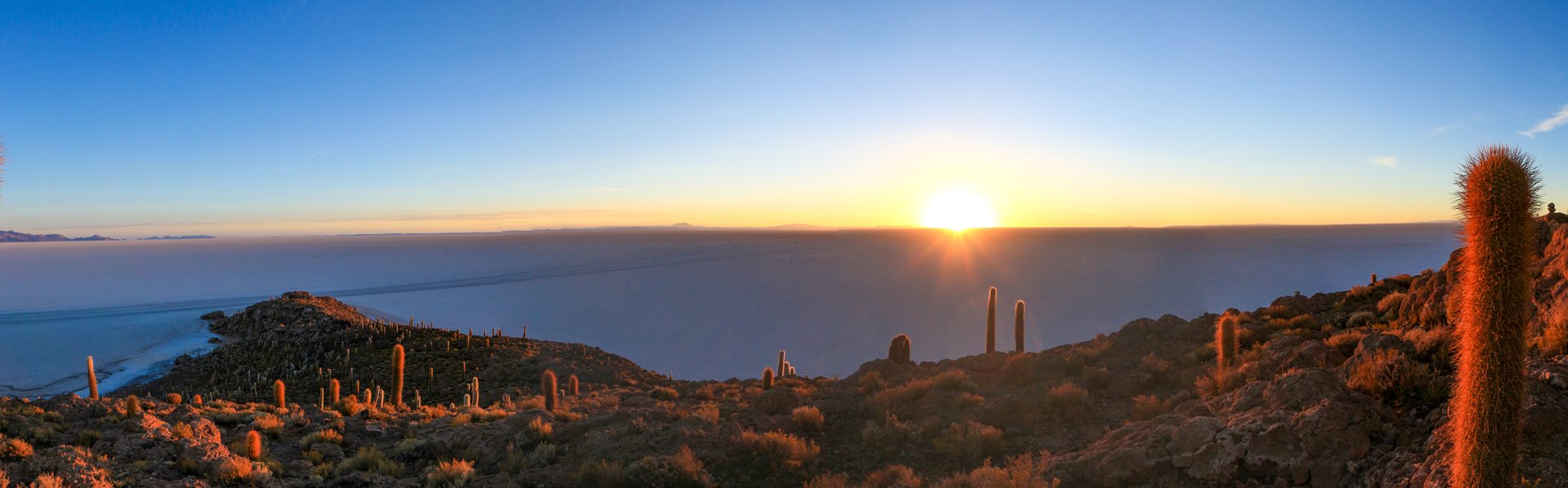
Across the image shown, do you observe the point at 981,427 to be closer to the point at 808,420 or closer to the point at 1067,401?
the point at 1067,401

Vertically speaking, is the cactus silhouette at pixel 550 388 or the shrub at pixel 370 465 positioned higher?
the shrub at pixel 370 465

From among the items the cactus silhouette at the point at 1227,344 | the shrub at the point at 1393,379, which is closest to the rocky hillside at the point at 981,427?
the shrub at the point at 1393,379

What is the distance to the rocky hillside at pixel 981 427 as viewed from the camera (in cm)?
651

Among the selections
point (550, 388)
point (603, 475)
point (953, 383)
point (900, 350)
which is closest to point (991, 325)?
point (900, 350)

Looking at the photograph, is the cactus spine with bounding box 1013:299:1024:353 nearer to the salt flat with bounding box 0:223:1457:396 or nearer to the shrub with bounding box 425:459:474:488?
the shrub with bounding box 425:459:474:488

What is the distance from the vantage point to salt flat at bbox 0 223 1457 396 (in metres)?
46.7

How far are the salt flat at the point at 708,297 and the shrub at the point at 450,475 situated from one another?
3227 centimetres

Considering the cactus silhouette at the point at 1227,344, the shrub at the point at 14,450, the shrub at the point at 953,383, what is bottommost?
the shrub at the point at 953,383

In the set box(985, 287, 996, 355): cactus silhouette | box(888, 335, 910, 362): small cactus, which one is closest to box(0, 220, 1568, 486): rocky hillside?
box(888, 335, 910, 362): small cactus

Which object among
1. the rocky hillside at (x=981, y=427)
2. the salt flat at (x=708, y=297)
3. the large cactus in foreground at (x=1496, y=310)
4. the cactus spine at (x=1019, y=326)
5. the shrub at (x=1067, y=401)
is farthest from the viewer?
the salt flat at (x=708, y=297)

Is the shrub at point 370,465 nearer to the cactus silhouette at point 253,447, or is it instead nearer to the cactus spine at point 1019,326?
the cactus silhouette at point 253,447

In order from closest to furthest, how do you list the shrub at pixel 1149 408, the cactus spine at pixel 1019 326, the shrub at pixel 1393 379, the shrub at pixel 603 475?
the shrub at pixel 1393 379
the shrub at pixel 603 475
the shrub at pixel 1149 408
the cactus spine at pixel 1019 326

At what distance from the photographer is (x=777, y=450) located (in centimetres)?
945

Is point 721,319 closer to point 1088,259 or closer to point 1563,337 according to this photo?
point 1563,337
